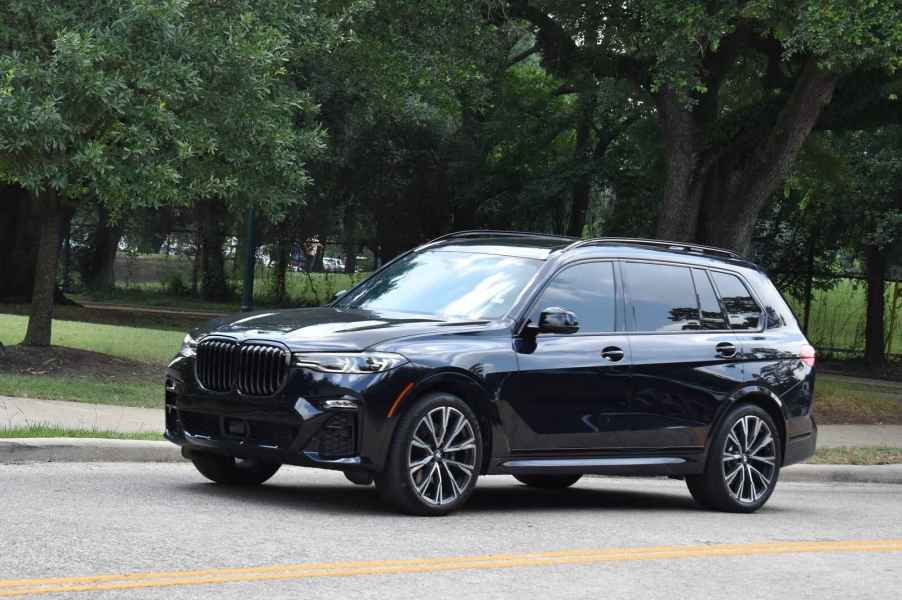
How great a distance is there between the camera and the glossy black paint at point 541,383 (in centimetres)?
880

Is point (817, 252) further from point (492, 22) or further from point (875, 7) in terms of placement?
point (875, 7)

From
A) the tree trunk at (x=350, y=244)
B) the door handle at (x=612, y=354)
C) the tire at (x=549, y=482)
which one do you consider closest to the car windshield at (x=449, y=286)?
the door handle at (x=612, y=354)

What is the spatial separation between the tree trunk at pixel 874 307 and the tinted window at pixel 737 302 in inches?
873

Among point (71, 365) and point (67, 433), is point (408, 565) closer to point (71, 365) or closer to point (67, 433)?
point (67, 433)

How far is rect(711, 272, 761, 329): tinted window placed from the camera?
1136 centimetres

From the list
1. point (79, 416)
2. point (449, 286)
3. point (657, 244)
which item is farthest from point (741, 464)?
point (79, 416)

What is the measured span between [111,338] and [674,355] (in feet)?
53.8

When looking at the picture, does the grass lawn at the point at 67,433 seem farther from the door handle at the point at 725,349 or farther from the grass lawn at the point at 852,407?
the grass lawn at the point at 852,407

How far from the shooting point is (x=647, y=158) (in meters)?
31.6

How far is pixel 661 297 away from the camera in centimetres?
1079

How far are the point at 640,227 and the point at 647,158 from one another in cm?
603

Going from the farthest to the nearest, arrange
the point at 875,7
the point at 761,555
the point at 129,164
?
the point at 875,7 < the point at 129,164 < the point at 761,555

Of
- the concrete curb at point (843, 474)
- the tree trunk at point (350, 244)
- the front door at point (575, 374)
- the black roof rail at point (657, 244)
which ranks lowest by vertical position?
the concrete curb at point (843, 474)

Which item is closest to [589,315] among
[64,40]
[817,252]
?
[64,40]
